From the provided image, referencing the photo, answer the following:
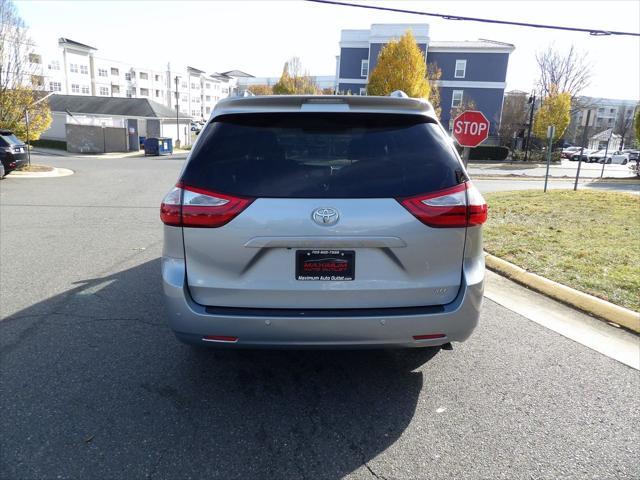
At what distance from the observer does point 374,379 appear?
330 cm

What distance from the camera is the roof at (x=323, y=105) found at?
2.80 meters

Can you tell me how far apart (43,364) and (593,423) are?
146 inches

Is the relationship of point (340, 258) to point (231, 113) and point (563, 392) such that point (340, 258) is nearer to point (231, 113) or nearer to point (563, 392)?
point (231, 113)

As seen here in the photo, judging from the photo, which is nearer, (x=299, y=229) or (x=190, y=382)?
(x=299, y=229)

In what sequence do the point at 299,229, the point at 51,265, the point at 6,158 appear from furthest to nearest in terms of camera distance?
the point at 6,158, the point at 51,265, the point at 299,229

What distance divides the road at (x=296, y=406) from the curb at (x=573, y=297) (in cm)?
76

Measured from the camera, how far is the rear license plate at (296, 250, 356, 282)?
2.59 meters

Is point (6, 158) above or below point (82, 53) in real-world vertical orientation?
below

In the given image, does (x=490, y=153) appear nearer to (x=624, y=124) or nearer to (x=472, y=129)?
(x=472, y=129)

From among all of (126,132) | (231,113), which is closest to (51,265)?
(231,113)

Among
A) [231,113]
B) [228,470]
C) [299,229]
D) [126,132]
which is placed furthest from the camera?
[126,132]

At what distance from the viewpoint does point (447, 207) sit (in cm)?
263

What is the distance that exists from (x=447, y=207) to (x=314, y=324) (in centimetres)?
99

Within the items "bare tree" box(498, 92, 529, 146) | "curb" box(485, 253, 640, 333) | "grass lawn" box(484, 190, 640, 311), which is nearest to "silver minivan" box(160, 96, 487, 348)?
"curb" box(485, 253, 640, 333)
